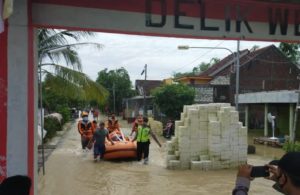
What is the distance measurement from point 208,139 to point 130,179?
113 inches

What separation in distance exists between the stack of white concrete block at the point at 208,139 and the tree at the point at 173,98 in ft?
46.3

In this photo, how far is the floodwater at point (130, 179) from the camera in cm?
1198

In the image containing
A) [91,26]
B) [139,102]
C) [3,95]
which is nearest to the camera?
[3,95]

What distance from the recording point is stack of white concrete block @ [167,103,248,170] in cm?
1485

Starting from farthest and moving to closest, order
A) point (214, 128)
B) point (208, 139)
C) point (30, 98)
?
point (208, 139)
point (214, 128)
point (30, 98)

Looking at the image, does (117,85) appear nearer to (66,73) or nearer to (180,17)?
(66,73)

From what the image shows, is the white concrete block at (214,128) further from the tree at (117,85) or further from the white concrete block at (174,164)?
the tree at (117,85)

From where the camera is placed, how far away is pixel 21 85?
5.39 m

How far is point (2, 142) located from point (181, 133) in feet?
32.2

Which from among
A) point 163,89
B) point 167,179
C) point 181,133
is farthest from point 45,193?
point 163,89

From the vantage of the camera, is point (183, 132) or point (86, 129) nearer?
point (183, 132)

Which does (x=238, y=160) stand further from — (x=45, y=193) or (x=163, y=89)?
(x=163, y=89)

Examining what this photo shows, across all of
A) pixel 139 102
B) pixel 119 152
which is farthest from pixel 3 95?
pixel 139 102

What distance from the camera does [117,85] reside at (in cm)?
6438
